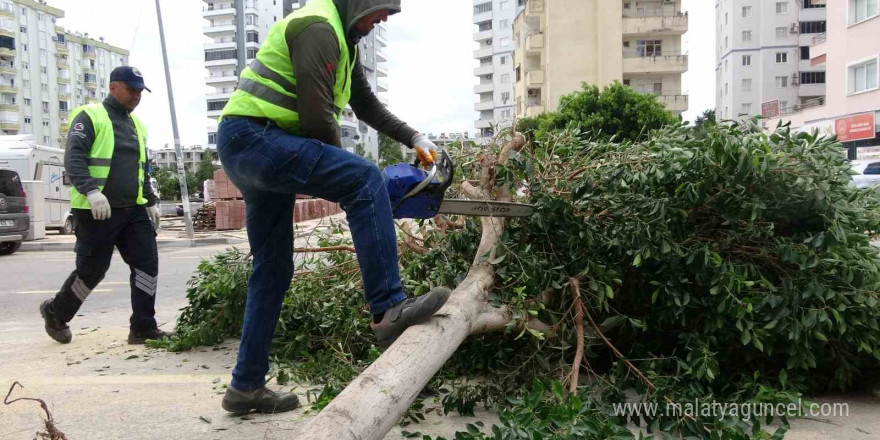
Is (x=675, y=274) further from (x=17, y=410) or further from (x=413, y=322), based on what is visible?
(x=17, y=410)

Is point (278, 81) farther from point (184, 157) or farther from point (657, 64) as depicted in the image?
point (184, 157)

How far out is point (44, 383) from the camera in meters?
3.33

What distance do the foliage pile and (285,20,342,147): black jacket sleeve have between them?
3.71 feet

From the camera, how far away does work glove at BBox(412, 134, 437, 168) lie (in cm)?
279

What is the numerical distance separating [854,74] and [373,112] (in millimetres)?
31829

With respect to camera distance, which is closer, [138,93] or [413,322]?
[413,322]

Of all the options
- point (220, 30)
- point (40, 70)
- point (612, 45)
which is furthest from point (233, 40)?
point (612, 45)

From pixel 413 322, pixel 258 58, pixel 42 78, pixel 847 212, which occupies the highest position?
pixel 42 78

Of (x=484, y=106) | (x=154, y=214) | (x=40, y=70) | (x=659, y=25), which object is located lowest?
(x=154, y=214)

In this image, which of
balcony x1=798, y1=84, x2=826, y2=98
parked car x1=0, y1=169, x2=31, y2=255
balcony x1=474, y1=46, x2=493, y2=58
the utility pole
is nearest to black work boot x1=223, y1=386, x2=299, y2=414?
parked car x1=0, y1=169, x2=31, y2=255

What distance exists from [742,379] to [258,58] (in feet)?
7.91

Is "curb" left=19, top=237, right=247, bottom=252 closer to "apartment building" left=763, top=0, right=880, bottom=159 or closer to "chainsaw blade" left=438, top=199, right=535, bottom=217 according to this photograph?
"chainsaw blade" left=438, top=199, right=535, bottom=217

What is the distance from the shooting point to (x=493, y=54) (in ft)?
301

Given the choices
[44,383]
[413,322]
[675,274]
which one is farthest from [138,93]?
[675,274]
